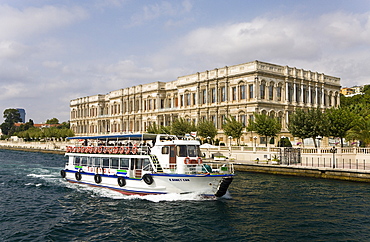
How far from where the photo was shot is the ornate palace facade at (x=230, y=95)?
62.0 m

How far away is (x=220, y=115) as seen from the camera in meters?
67.5

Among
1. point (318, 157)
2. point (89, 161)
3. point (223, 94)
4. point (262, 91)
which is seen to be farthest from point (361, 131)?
point (89, 161)

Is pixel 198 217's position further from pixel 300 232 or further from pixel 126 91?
pixel 126 91

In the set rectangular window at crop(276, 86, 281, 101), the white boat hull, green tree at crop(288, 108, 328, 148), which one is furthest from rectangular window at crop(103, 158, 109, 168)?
rectangular window at crop(276, 86, 281, 101)

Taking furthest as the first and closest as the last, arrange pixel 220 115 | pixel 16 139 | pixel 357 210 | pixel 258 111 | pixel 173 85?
pixel 16 139
pixel 173 85
pixel 220 115
pixel 258 111
pixel 357 210

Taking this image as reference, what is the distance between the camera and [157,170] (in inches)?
983

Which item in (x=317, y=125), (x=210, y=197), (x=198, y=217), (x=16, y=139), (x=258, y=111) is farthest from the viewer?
(x=16, y=139)

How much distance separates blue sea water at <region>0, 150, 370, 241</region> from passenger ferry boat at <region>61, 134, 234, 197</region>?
682 mm

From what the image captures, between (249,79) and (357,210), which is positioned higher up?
(249,79)

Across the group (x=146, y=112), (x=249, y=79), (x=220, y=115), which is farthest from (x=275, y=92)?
(x=146, y=112)

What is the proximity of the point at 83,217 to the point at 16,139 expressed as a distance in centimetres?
13424

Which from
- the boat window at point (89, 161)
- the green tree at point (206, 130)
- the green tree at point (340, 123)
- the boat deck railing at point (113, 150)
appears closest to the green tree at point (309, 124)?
the green tree at point (340, 123)

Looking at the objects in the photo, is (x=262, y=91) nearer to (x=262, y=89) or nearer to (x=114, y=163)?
(x=262, y=89)

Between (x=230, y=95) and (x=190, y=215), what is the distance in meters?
47.1
